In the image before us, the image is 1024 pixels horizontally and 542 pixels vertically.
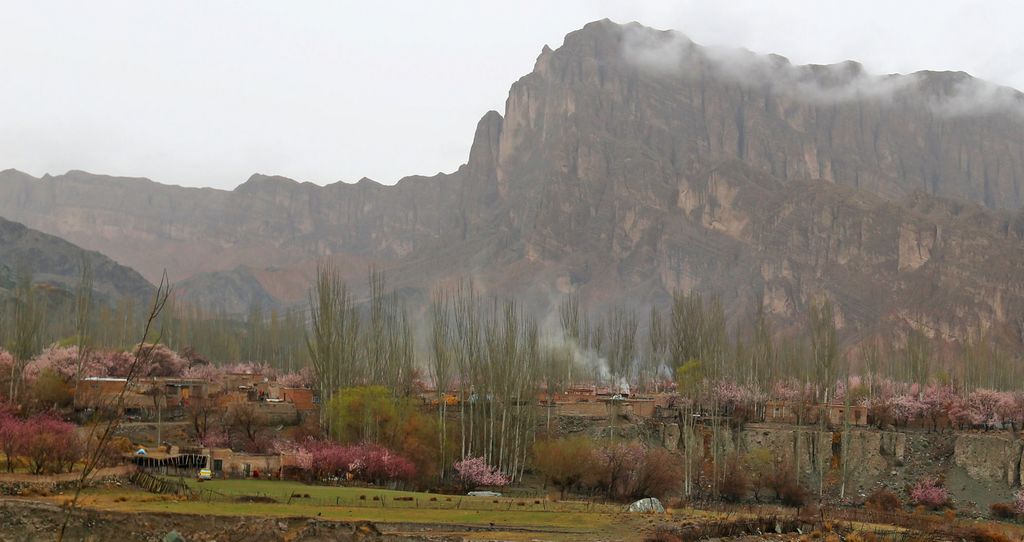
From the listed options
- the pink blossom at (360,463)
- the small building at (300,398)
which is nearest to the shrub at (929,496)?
the pink blossom at (360,463)

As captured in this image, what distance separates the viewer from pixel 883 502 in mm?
64750

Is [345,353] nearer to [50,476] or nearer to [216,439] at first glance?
[216,439]

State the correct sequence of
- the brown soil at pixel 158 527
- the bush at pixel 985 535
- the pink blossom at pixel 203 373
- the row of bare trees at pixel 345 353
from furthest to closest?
the pink blossom at pixel 203 373 → the row of bare trees at pixel 345 353 → the bush at pixel 985 535 → the brown soil at pixel 158 527

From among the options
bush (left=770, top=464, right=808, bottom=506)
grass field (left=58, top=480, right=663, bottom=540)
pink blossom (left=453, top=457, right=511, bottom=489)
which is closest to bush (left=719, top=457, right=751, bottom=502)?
bush (left=770, top=464, right=808, bottom=506)

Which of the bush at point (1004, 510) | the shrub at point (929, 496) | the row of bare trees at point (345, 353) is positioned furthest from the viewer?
the row of bare trees at point (345, 353)

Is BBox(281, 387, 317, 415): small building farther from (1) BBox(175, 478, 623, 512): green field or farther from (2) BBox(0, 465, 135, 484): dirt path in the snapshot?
(2) BBox(0, 465, 135, 484): dirt path

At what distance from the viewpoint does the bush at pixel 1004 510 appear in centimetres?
6322

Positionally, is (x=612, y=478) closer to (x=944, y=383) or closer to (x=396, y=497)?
(x=396, y=497)

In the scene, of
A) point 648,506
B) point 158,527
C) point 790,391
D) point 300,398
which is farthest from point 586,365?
point 158,527

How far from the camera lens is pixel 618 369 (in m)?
118

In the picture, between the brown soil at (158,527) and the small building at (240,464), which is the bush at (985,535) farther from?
the small building at (240,464)

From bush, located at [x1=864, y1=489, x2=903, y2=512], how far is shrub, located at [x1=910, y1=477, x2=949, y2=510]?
95 cm

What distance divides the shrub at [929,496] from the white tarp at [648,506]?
20326 mm

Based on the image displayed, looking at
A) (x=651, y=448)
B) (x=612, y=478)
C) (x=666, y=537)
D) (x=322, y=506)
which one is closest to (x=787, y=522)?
(x=666, y=537)
